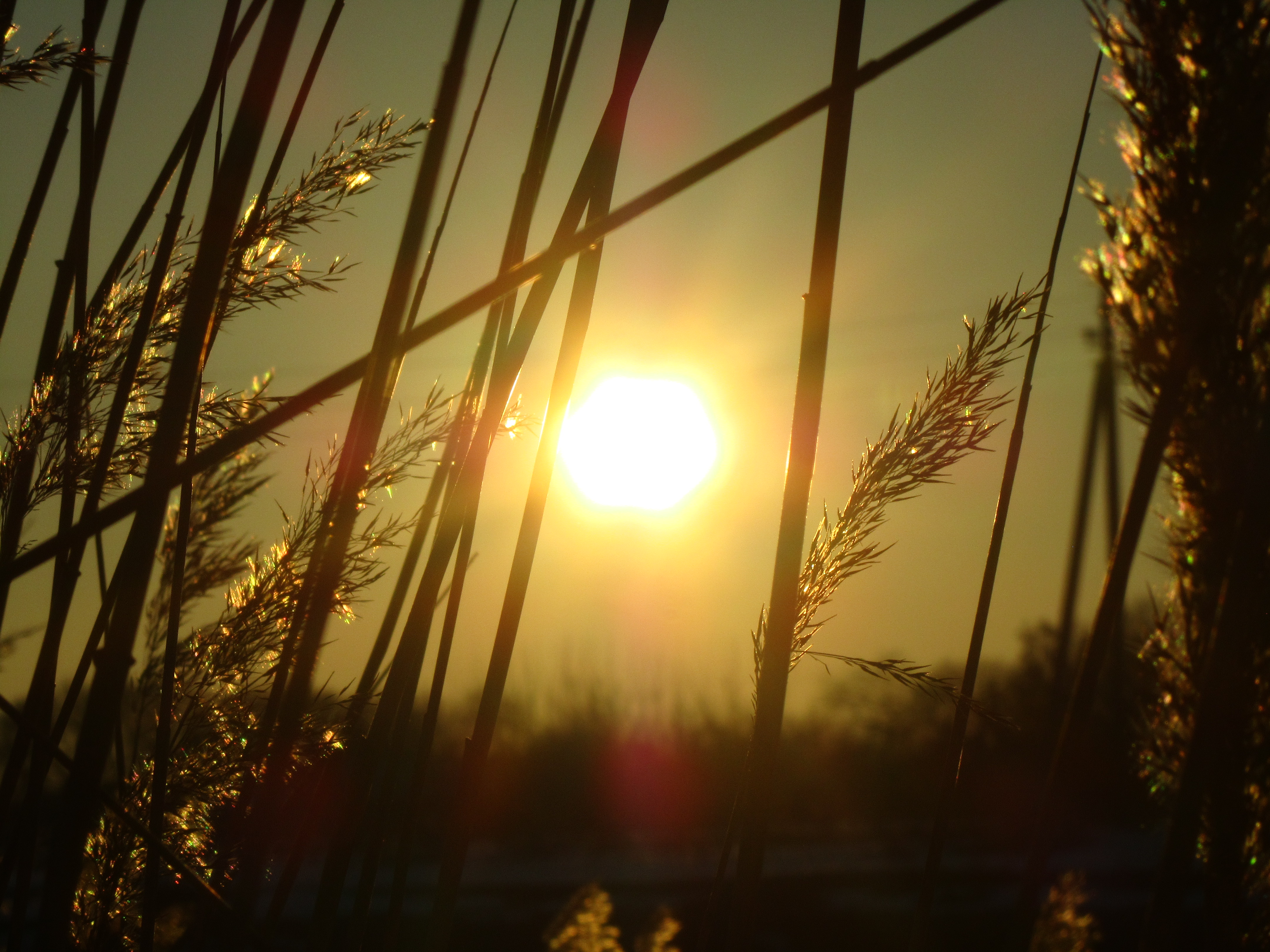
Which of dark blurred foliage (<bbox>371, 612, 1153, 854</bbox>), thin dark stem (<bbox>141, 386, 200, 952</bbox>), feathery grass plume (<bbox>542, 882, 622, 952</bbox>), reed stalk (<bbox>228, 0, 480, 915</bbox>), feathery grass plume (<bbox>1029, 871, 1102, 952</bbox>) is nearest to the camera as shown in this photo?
reed stalk (<bbox>228, 0, 480, 915</bbox>)

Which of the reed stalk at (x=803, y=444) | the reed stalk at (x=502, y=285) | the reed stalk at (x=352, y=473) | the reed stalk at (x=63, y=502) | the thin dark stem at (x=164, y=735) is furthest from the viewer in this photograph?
the reed stalk at (x=63, y=502)

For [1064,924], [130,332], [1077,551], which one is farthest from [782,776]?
[130,332]

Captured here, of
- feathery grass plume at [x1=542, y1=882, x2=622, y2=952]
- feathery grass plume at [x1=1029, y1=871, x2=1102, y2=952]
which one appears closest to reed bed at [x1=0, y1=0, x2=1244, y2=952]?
feathery grass plume at [x1=542, y1=882, x2=622, y2=952]

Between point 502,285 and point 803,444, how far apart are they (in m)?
0.34

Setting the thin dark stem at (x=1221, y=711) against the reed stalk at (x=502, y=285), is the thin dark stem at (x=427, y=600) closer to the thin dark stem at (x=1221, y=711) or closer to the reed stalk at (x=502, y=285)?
the reed stalk at (x=502, y=285)

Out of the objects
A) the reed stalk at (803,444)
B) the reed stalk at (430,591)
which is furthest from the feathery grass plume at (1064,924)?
the reed stalk at (430,591)

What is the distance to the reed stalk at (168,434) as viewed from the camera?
0.64 meters

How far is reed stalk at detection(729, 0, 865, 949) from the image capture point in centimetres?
76

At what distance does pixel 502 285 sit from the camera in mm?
568

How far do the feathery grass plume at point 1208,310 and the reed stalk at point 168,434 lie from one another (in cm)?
67

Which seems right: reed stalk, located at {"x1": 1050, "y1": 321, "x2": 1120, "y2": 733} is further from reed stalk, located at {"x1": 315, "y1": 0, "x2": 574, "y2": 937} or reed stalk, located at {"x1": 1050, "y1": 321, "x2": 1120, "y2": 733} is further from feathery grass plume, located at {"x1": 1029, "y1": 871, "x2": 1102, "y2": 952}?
reed stalk, located at {"x1": 315, "y1": 0, "x2": 574, "y2": 937}

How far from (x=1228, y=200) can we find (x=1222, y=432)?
17cm

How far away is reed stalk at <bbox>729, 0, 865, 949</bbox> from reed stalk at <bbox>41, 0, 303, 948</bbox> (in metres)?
0.49

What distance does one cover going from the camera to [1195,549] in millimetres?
644
